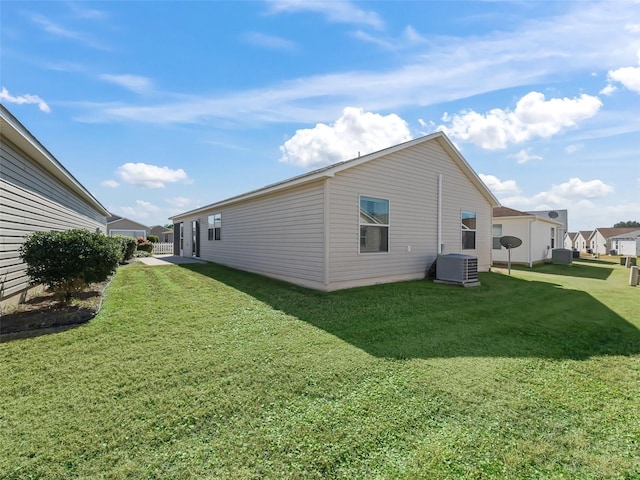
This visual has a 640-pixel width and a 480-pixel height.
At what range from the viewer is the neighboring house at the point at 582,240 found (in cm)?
5328

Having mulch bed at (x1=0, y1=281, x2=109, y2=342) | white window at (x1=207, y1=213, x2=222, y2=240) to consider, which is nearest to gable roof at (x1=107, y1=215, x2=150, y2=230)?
white window at (x1=207, y1=213, x2=222, y2=240)

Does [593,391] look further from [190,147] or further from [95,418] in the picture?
[190,147]

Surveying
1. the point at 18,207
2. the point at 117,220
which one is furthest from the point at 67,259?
the point at 117,220

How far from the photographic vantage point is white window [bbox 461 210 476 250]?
1145 cm

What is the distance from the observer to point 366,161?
8078mm

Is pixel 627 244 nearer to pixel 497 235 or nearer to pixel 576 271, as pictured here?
pixel 576 271

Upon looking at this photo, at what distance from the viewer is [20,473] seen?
6.57 ft

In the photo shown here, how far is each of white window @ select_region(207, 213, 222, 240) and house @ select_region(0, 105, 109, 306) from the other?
6.11 m

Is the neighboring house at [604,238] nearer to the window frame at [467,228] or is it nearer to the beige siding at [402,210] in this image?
the window frame at [467,228]

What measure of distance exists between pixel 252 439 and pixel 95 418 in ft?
4.57

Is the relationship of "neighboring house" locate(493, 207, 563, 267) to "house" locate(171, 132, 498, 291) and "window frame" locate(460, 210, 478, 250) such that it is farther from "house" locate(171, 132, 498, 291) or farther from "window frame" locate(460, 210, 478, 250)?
"window frame" locate(460, 210, 478, 250)

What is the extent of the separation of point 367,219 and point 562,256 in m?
16.8

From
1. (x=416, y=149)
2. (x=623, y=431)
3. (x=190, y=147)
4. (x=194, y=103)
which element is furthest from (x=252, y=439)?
(x=190, y=147)

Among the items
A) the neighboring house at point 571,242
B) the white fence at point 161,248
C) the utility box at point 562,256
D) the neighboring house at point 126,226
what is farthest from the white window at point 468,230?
the neighboring house at point 571,242
